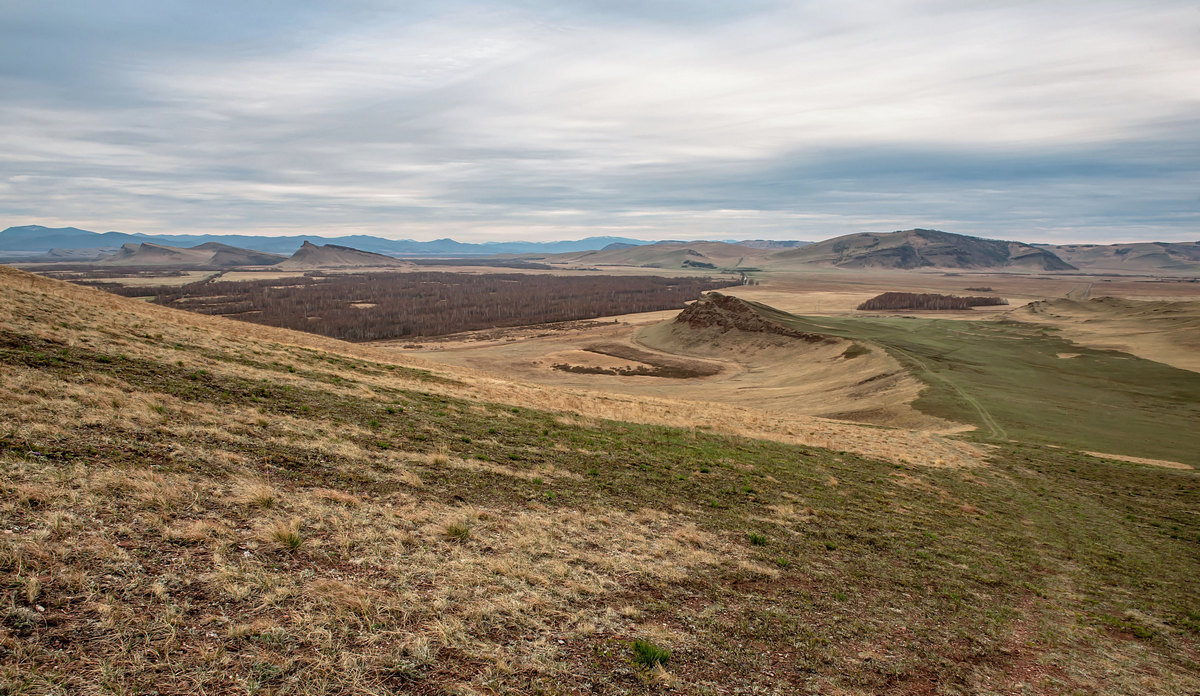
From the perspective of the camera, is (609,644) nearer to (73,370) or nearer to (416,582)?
(416,582)

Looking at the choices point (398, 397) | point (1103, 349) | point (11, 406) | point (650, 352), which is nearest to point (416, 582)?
point (11, 406)

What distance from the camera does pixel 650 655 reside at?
7812 millimetres

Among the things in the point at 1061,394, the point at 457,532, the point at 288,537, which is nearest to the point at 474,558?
the point at 457,532

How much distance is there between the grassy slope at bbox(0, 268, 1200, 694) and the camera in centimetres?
671

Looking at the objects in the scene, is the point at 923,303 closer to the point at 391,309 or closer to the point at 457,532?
the point at 391,309

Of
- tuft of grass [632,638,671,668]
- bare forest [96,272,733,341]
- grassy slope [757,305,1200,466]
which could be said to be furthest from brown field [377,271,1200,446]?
tuft of grass [632,638,671,668]

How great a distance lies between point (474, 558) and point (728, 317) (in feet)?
299

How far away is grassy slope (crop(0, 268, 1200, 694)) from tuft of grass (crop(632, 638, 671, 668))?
16cm

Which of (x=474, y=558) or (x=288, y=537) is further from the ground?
(x=288, y=537)

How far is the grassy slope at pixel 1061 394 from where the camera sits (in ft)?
113

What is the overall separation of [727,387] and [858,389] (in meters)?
14.3

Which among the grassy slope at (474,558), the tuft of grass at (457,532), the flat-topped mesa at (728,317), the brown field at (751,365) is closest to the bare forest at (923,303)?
the brown field at (751,365)

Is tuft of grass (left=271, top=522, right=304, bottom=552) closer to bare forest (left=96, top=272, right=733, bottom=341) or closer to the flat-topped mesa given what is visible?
the flat-topped mesa

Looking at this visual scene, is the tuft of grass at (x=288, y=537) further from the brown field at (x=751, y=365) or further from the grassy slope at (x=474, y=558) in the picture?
the brown field at (x=751, y=365)
